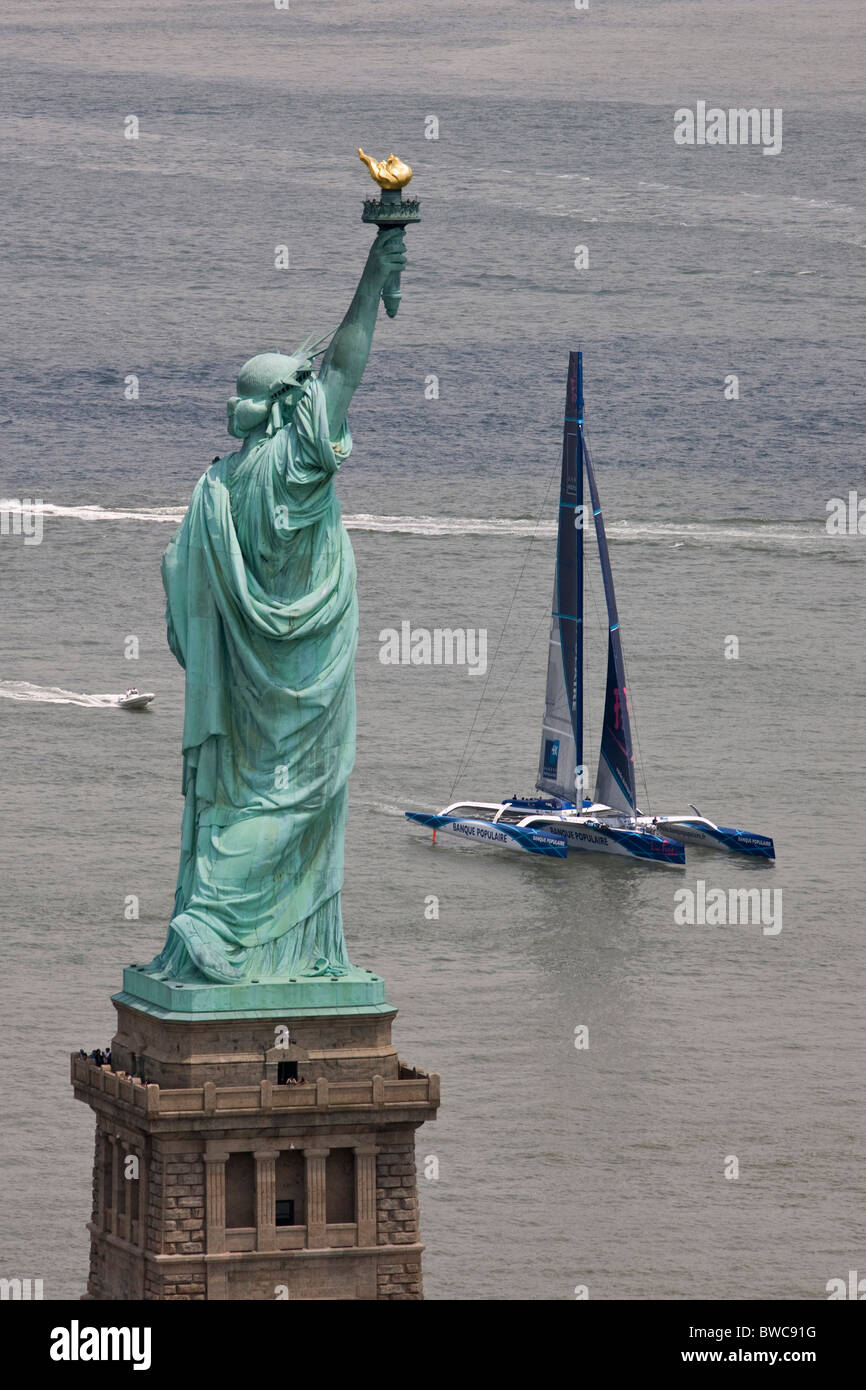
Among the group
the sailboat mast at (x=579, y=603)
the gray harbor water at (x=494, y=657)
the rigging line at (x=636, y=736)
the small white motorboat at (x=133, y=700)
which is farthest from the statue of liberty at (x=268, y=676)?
the small white motorboat at (x=133, y=700)

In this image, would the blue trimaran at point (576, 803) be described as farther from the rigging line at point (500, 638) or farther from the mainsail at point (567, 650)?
the rigging line at point (500, 638)

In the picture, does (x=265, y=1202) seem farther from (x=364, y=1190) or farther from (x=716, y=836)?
(x=716, y=836)

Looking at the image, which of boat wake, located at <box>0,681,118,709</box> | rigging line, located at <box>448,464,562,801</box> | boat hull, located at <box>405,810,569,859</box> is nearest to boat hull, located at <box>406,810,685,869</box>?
boat hull, located at <box>405,810,569,859</box>

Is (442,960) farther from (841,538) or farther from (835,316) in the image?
(835,316)

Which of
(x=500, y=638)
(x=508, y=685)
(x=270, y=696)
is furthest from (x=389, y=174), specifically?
(x=500, y=638)

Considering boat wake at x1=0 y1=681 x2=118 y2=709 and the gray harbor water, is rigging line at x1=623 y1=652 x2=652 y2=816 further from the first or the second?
boat wake at x1=0 y1=681 x2=118 y2=709

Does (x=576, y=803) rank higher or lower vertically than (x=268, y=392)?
higher

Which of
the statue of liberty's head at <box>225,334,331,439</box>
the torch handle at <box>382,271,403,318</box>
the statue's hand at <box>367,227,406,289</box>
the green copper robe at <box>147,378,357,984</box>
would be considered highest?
the statue's hand at <box>367,227,406,289</box>
